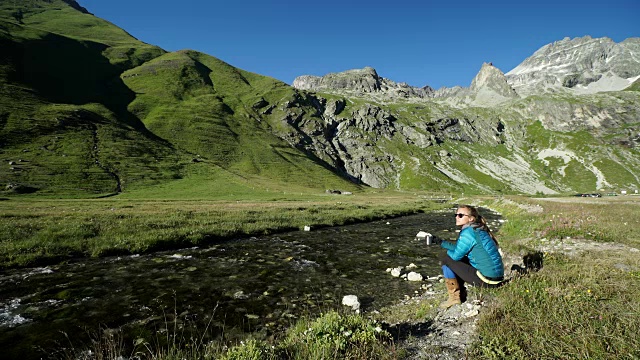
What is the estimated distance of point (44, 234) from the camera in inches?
853

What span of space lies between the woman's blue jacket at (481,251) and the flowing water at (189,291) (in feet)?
15.8

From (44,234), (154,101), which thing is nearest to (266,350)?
(44,234)

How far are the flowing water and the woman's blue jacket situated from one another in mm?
4823

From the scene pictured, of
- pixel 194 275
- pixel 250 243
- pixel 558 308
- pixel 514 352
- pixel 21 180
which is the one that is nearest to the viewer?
pixel 514 352

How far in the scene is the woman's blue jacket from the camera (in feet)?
27.1

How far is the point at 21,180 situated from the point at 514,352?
99.1 meters

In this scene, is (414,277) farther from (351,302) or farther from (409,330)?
(409,330)

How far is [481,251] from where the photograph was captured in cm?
830

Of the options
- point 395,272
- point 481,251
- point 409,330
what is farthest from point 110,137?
point 481,251

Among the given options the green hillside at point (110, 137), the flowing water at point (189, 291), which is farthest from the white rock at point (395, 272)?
the green hillside at point (110, 137)

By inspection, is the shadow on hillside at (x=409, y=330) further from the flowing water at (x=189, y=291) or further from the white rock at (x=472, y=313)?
the flowing water at (x=189, y=291)

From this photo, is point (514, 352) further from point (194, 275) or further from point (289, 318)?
point (194, 275)

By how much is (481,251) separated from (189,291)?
481 inches

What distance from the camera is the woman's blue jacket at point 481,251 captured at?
8.25 m
